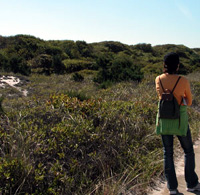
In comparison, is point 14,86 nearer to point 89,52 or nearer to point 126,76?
point 126,76

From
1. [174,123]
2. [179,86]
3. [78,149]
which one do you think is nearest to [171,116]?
[174,123]

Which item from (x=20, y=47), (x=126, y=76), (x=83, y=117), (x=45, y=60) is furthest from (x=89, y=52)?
(x=83, y=117)

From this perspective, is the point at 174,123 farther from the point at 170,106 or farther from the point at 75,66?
the point at 75,66

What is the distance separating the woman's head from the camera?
3.16 m

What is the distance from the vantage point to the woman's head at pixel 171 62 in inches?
124

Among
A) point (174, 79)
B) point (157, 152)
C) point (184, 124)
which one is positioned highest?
point (174, 79)

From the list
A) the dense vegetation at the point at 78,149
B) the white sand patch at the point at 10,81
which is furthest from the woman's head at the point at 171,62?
the white sand patch at the point at 10,81

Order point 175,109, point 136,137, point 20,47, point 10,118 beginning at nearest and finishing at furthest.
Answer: point 175,109, point 10,118, point 136,137, point 20,47

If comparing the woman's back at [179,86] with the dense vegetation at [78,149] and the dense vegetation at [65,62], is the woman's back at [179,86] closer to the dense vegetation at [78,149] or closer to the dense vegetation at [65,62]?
the dense vegetation at [78,149]

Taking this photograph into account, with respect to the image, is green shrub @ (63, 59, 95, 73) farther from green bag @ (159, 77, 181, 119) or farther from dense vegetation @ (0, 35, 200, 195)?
green bag @ (159, 77, 181, 119)

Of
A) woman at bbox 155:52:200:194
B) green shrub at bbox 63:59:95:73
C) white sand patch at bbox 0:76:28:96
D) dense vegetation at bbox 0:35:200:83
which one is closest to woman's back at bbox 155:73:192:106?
woman at bbox 155:52:200:194

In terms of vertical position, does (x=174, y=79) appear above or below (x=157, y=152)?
above

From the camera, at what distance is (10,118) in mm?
4520

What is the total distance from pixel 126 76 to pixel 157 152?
9317 mm
